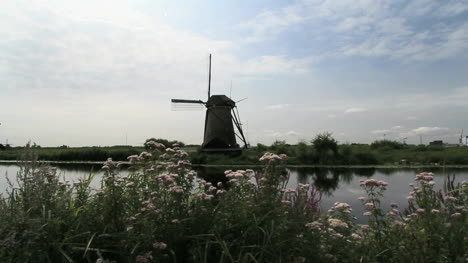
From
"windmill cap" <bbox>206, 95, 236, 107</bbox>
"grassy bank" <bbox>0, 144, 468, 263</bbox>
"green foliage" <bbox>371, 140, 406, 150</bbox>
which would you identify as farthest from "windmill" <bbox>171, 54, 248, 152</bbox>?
"grassy bank" <bbox>0, 144, 468, 263</bbox>

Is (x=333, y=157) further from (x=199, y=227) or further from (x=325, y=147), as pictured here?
(x=199, y=227)

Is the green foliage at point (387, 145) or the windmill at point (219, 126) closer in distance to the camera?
the windmill at point (219, 126)

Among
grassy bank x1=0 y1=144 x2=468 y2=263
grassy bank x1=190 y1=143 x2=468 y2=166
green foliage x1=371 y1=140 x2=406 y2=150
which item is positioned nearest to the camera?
grassy bank x1=0 y1=144 x2=468 y2=263

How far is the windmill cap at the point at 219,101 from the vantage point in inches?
1321

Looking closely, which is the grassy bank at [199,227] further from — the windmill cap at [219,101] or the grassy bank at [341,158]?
the windmill cap at [219,101]

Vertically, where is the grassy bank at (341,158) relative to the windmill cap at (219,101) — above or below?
below

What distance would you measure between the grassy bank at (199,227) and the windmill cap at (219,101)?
3014cm

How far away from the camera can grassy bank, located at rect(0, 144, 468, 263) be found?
Result: 2.66 metres

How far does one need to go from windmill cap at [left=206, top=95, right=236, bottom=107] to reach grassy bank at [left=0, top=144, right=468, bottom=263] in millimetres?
30143

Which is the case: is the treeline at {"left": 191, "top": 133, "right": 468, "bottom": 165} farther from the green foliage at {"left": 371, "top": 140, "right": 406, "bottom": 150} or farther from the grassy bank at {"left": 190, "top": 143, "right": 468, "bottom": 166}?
the green foliage at {"left": 371, "top": 140, "right": 406, "bottom": 150}

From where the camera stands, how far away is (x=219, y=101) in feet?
110

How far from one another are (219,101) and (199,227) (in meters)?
30.9

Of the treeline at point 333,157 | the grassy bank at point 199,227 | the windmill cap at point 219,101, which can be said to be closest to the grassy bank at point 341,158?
the treeline at point 333,157

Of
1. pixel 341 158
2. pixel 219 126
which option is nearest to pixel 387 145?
pixel 341 158
